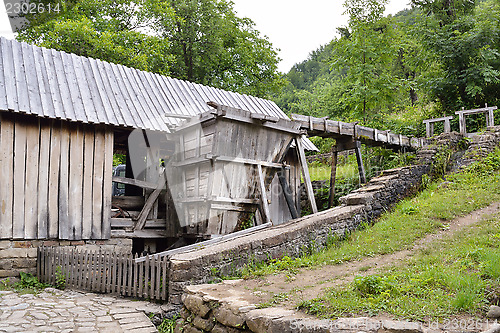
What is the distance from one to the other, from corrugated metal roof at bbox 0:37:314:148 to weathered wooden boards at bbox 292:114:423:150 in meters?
3.47

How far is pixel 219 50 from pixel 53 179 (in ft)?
59.5

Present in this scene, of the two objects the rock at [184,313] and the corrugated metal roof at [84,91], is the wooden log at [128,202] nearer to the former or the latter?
the corrugated metal roof at [84,91]

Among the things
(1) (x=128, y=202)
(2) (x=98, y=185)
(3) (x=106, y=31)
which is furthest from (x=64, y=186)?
(3) (x=106, y=31)

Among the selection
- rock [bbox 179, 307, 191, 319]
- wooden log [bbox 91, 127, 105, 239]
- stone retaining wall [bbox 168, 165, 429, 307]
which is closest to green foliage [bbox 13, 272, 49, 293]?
wooden log [bbox 91, 127, 105, 239]

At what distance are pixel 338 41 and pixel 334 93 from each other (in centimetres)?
836

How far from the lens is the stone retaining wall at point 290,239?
257 inches

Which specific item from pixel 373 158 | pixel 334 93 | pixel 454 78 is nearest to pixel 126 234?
pixel 373 158

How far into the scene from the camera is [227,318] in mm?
4871

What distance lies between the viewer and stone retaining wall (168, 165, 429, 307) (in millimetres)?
6527

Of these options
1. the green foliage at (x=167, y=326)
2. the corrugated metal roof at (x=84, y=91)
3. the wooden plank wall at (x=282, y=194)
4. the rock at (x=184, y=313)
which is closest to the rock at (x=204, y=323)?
the rock at (x=184, y=313)

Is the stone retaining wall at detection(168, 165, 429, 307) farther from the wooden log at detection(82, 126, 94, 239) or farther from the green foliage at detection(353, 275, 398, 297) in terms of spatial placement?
the wooden log at detection(82, 126, 94, 239)

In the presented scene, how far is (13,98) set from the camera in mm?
8461

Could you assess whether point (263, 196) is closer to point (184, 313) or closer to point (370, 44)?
point (184, 313)

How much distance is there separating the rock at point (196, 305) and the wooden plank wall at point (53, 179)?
14.7ft
